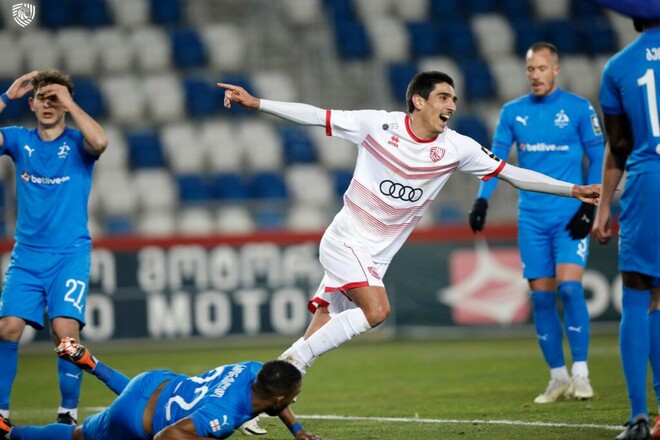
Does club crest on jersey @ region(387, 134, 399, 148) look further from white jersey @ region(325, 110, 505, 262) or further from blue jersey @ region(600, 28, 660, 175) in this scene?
blue jersey @ region(600, 28, 660, 175)

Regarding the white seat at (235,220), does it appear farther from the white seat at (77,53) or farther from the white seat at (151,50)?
the white seat at (77,53)

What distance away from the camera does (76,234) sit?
23.9 feet

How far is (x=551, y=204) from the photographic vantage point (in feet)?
28.2

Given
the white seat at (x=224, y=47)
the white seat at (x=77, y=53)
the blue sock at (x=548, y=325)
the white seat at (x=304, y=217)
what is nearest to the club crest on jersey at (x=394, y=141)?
the blue sock at (x=548, y=325)

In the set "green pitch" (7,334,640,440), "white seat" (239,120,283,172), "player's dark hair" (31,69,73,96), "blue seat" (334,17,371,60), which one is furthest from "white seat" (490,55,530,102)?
"player's dark hair" (31,69,73,96)

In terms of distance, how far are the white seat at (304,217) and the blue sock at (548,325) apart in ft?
27.7

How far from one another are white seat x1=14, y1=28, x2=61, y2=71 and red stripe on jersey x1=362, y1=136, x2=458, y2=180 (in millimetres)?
14050

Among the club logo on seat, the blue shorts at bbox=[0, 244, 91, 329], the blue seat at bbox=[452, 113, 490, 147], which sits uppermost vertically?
the club logo on seat

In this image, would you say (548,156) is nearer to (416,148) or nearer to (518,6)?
(416,148)

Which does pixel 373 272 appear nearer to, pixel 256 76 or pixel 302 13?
pixel 256 76

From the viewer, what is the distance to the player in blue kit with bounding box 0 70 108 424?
705 centimetres

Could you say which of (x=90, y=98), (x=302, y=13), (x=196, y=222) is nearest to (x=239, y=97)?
(x=196, y=222)

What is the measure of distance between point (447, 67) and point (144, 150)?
20.0 feet

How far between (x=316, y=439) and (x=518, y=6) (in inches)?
689
